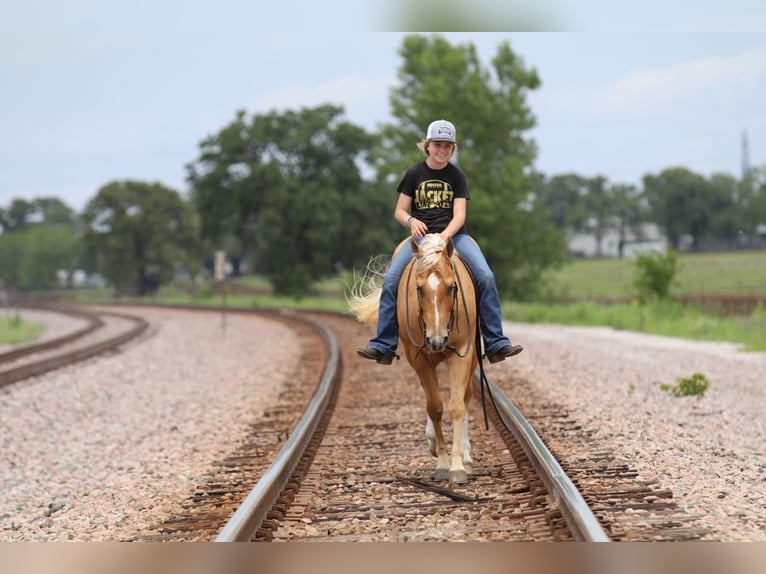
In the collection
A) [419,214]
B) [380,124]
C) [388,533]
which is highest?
[380,124]

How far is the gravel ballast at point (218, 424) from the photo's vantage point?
718cm

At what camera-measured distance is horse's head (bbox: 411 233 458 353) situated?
6797 millimetres

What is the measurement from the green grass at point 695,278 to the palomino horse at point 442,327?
3833 cm

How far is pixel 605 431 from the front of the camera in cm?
910

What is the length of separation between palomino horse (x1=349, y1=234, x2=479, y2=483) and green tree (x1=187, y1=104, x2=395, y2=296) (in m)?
48.7

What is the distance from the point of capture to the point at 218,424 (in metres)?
11.9

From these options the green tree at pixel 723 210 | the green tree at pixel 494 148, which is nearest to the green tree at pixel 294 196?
the green tree at pixel 494 148

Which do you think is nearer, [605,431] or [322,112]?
[605,431]

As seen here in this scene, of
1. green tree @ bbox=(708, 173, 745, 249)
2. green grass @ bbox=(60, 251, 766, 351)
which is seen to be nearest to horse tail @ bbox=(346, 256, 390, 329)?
green grass @ bbox=(60, 251, 766, 351)

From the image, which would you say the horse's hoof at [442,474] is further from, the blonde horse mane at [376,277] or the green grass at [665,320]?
the green grass at [665,320]

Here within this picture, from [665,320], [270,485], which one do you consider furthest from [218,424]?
[665,320]

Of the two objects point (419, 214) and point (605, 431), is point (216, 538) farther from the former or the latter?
point (605, 431)

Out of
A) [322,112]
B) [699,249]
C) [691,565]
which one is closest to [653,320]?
[691,565]

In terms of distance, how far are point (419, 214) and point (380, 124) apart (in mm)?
40289
